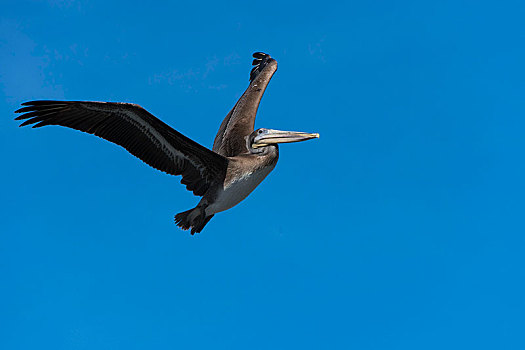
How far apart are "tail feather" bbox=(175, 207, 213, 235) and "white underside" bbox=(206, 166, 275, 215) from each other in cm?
15

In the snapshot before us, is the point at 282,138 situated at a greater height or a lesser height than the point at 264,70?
lesser

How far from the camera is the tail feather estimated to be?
417 inches

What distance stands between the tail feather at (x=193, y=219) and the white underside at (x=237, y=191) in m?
0.15

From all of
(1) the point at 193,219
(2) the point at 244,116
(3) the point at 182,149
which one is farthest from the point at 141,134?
(2) the point at 244,116

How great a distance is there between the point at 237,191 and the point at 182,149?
3.65ft

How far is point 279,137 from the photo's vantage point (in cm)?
1057

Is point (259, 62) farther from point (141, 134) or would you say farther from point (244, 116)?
point (141, 134)

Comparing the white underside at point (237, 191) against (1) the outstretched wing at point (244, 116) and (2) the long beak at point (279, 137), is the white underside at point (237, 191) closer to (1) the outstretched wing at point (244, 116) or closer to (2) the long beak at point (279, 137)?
(2) the long beak at point (279, 137)

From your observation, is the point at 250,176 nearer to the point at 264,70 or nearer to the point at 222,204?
the point at 222,204

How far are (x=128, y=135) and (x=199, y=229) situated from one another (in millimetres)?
1960

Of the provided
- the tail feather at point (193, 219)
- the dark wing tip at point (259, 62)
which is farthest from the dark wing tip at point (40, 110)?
the dark wing tip at point (259, 62)

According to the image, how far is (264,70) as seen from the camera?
14492 millimetres

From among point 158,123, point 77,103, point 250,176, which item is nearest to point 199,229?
point 250,176

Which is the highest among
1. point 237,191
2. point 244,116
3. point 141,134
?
point 244,116
